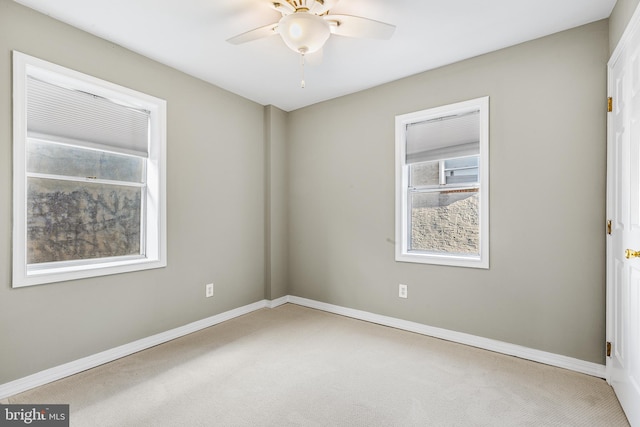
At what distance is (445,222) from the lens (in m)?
3.07

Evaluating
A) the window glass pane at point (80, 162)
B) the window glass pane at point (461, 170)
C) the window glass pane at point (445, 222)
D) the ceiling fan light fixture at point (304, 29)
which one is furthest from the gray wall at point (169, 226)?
the window glass pane at point (461, 170)

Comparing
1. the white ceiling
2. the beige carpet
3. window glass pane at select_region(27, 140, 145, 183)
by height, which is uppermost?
the white ceiling

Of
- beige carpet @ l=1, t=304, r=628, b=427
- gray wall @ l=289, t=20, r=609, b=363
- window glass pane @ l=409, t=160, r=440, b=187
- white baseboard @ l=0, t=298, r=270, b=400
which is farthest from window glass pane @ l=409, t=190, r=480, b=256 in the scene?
white baseboard @ l=0, t=298, r=270, b=400

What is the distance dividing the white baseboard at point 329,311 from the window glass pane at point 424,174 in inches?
55.3

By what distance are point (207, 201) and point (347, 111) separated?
1826 mm

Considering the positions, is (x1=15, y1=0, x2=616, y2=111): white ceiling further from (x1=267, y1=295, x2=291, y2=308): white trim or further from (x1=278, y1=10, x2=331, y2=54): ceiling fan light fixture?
(x1=267, y1=295, x2=291, y2=308): white trim

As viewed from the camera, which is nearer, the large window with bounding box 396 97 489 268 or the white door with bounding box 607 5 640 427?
the white door with bounding box 607 5 640 427

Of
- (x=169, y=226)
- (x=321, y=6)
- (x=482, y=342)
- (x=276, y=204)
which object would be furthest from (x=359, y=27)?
(x=482, y=342)

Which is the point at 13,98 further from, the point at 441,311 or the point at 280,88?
the point at 441,311

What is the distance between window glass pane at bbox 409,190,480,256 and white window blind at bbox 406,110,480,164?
0.37 m

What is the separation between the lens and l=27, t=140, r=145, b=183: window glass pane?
226cm

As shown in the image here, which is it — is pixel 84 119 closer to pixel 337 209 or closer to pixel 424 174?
pixel 337 209

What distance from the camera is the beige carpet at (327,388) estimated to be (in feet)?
5.94

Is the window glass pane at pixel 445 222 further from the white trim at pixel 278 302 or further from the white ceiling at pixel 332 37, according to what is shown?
the white trim at pixel 278 302
